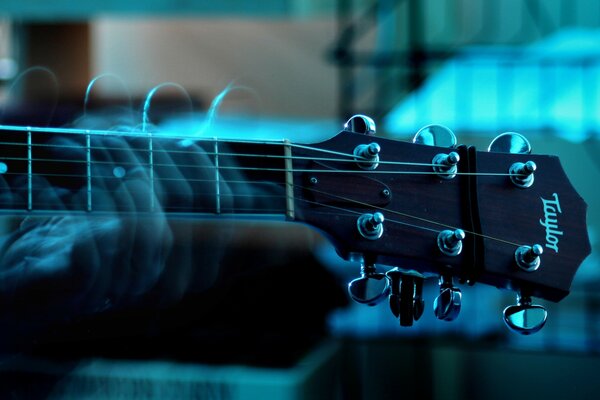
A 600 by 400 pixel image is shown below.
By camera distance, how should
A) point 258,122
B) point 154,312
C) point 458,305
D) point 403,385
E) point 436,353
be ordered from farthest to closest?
point 258,122 → point 436,353 → point 154,312 → point 403,385 → point 458,305

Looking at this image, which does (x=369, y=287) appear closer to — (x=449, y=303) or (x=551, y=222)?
(x=449, y=303)

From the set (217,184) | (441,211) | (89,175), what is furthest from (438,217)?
(89,175)

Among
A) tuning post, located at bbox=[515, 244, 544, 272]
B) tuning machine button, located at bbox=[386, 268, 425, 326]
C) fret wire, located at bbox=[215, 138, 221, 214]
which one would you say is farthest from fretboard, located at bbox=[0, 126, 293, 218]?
tuning post, located at bbox=[515, 244, 544, 272]

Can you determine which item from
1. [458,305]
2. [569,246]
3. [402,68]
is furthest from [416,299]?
[402,68]

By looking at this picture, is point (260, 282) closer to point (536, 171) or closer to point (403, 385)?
point (403, 385)

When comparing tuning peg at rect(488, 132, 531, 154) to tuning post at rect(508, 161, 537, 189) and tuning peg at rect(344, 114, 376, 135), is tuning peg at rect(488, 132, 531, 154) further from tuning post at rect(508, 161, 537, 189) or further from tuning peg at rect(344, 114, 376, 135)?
tuning peg at rect(344, 114, 376, 135)

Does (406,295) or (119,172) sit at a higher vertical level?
(119,172)

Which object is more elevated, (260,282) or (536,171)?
(536,171)

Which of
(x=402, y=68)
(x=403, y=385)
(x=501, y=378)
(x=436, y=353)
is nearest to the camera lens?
(x=403, y=385)
